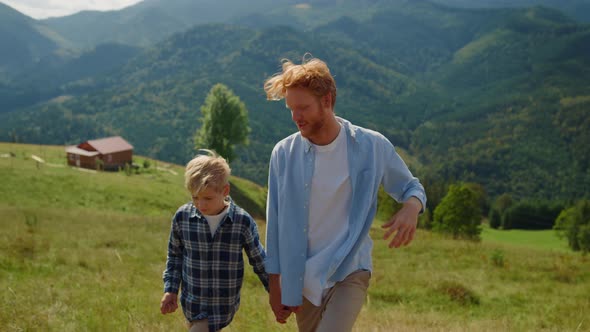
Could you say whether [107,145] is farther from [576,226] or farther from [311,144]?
[576,226]

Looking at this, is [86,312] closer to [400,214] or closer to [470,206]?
[400,214]

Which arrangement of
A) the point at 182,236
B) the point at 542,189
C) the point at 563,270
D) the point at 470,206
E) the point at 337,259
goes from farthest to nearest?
the point at 542,189 < the point at 470,206 < the point at 563,270 < the point at 182,236 < the point at 337,259

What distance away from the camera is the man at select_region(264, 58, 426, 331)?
3623 mm

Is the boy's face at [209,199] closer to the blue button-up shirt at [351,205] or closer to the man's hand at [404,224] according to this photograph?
the blue button-up shirt at [351,205]

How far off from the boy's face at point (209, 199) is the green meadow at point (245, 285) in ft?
7.52

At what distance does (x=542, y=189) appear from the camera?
182750 millimetres

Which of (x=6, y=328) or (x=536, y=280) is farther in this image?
(x=536, y=280)

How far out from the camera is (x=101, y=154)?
57344 mm

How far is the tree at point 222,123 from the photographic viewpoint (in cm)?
5522

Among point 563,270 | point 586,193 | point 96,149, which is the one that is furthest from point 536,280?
point 586,193

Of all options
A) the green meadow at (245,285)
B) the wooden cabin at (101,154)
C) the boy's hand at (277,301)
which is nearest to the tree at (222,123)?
the wooden cabin at (101,154)

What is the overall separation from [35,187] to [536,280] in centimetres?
3325

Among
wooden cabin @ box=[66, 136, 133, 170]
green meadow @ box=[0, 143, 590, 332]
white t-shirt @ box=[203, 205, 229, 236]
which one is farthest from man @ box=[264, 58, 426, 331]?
wooden cabin @ box=[66, 136, 133, 170]

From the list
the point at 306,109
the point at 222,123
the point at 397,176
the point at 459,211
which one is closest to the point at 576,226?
the point at 459,211
